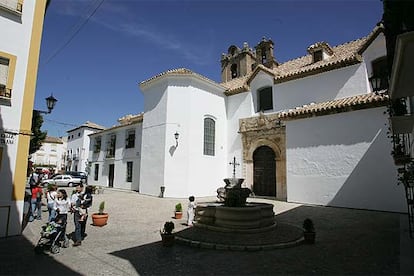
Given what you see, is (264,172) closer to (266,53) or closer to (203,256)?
(266,53)

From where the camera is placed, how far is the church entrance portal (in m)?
15.7

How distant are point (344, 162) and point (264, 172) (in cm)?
512

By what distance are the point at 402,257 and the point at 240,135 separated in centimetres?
1328

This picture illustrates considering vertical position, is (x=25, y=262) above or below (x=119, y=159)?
below

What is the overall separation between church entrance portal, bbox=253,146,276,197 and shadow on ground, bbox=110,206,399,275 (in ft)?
27.3

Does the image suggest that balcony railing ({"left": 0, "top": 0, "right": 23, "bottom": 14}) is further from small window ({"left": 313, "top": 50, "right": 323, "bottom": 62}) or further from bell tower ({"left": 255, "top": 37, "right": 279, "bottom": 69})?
bell tower ({"left": 255, "top": 37, "right": 279, "bottom": 69})

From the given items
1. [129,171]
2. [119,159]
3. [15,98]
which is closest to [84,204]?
[15,98]

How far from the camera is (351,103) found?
38.9 feet

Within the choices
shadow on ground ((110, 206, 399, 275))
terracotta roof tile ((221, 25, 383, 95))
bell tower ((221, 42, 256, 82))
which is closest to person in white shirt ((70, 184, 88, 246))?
shadow on ground ((110, 206, 399, 275))

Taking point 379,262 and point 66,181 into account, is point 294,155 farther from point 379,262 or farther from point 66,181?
point 66,181

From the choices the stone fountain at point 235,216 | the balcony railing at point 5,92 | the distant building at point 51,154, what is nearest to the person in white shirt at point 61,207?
the balcony railing at point 5,92

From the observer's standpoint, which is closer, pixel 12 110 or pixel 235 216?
pixel 235 216

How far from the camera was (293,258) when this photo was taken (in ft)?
17.1

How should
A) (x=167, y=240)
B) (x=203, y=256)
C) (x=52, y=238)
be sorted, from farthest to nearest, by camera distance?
(x=167, y=240), (x=52, y=238), (x=203, y=256)
